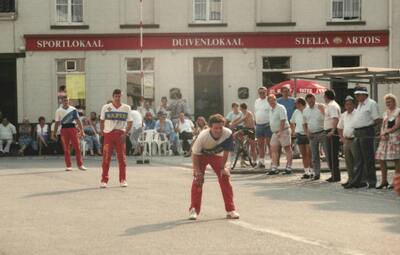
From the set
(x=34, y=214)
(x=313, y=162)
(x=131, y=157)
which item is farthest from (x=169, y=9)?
(x=34, y=214)

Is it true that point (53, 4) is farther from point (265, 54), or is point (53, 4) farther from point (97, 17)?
point (265, 54)

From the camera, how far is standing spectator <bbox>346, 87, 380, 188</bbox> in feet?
57.0

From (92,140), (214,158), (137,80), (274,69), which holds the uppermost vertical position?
(274,69)

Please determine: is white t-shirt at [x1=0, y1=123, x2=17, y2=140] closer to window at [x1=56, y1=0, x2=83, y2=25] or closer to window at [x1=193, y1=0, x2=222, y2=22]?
window at [x1=56, y1=0, x2=83, y2=25]

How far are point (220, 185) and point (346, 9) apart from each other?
2481cm

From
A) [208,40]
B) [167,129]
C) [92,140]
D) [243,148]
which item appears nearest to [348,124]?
[243,148]

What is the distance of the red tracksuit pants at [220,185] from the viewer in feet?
41.6

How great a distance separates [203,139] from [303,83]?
656 inches

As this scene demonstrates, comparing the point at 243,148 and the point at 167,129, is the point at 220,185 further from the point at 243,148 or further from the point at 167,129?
the point at 167,129

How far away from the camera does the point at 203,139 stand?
12766 millimetres

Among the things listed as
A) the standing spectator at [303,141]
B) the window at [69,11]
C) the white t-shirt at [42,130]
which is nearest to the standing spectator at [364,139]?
the standing spectator at [303,141]

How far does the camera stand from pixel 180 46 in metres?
35.9

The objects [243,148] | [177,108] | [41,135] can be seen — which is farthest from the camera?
[177,108]

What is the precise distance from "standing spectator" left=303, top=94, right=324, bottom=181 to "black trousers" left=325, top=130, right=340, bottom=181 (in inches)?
10.6
